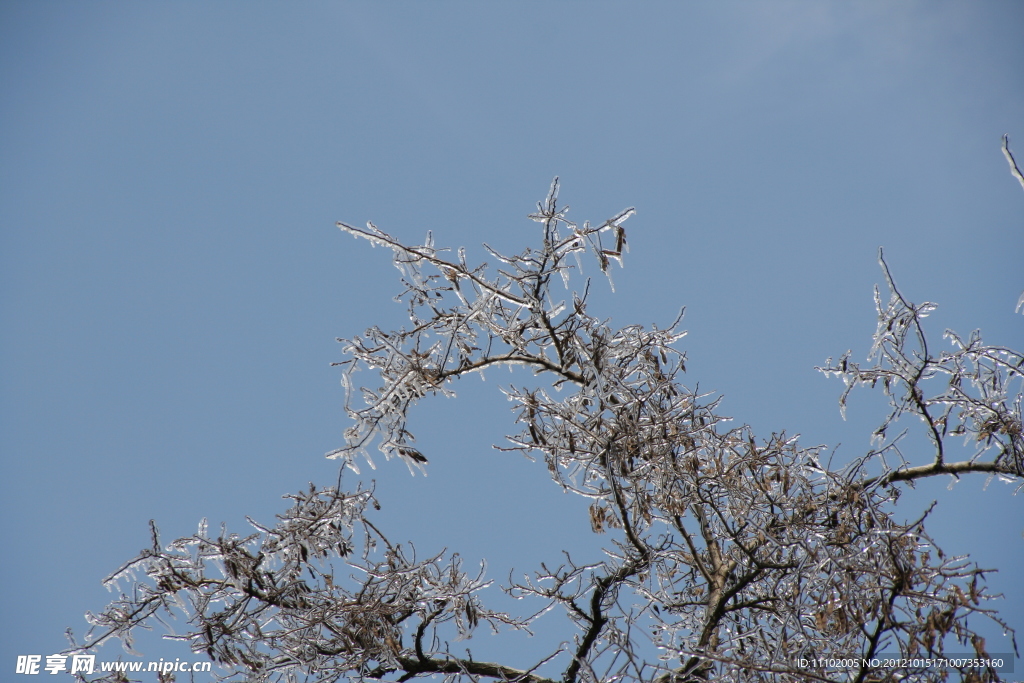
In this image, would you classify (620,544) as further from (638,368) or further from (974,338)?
(974,338)

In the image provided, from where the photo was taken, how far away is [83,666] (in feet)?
14.8

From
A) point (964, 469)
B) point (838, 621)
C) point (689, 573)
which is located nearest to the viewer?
point (838, 621)

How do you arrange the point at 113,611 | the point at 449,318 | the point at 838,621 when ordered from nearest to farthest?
the point at 838,621 < the point at 113,611 < the point at 449,318

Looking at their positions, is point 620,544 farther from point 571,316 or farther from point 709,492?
point 571,316

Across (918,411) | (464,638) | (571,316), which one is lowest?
(464,638)

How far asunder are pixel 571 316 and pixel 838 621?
6.85 feet

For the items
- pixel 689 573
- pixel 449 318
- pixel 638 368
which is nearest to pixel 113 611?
pixel 449 318

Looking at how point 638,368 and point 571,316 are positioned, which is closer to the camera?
point 571,316

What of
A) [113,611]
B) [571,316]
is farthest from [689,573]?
[113,611]

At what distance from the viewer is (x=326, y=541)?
13.8ft

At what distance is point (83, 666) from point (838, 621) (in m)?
Result: 4.45

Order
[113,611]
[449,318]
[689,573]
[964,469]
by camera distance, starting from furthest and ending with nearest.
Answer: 1. [689,573]
2. [964,469]
3. [449,318]
4. [113,611]

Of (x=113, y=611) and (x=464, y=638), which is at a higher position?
(x=113, y=611)

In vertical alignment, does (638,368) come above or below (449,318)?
below
